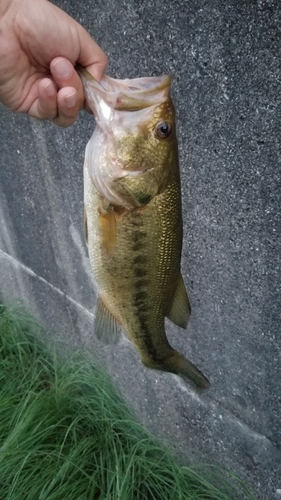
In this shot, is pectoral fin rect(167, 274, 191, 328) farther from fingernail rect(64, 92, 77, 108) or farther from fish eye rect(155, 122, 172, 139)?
fingernail rect(64, 92, 77, 108)

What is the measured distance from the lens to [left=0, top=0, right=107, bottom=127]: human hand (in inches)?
64.4

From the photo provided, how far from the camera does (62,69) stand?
1.59 metres

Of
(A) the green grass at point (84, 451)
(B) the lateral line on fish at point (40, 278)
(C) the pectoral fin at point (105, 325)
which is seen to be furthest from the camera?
(B) the lateral line on fish at point (40, 278)

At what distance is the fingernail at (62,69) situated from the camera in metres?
1.59

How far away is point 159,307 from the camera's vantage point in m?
1.88

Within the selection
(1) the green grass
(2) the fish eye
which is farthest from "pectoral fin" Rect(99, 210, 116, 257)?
(1) the green grass

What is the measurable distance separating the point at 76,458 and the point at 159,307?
1378 mm

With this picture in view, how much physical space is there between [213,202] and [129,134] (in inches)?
26.3

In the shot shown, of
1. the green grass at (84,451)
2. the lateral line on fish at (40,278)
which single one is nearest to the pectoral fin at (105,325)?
the green grass at (84,451)

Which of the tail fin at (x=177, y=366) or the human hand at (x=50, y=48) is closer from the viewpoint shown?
the human hand at (x=50, y=48)

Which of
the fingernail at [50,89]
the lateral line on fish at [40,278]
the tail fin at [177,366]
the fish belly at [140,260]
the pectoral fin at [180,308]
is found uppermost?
the fingernail at [50,89]

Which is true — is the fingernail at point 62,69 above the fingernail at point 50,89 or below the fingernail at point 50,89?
above

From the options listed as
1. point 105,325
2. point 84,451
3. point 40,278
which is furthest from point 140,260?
point 40,278

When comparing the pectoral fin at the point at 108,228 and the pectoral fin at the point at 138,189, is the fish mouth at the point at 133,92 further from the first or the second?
the pectoral fin at the point at 108,228
